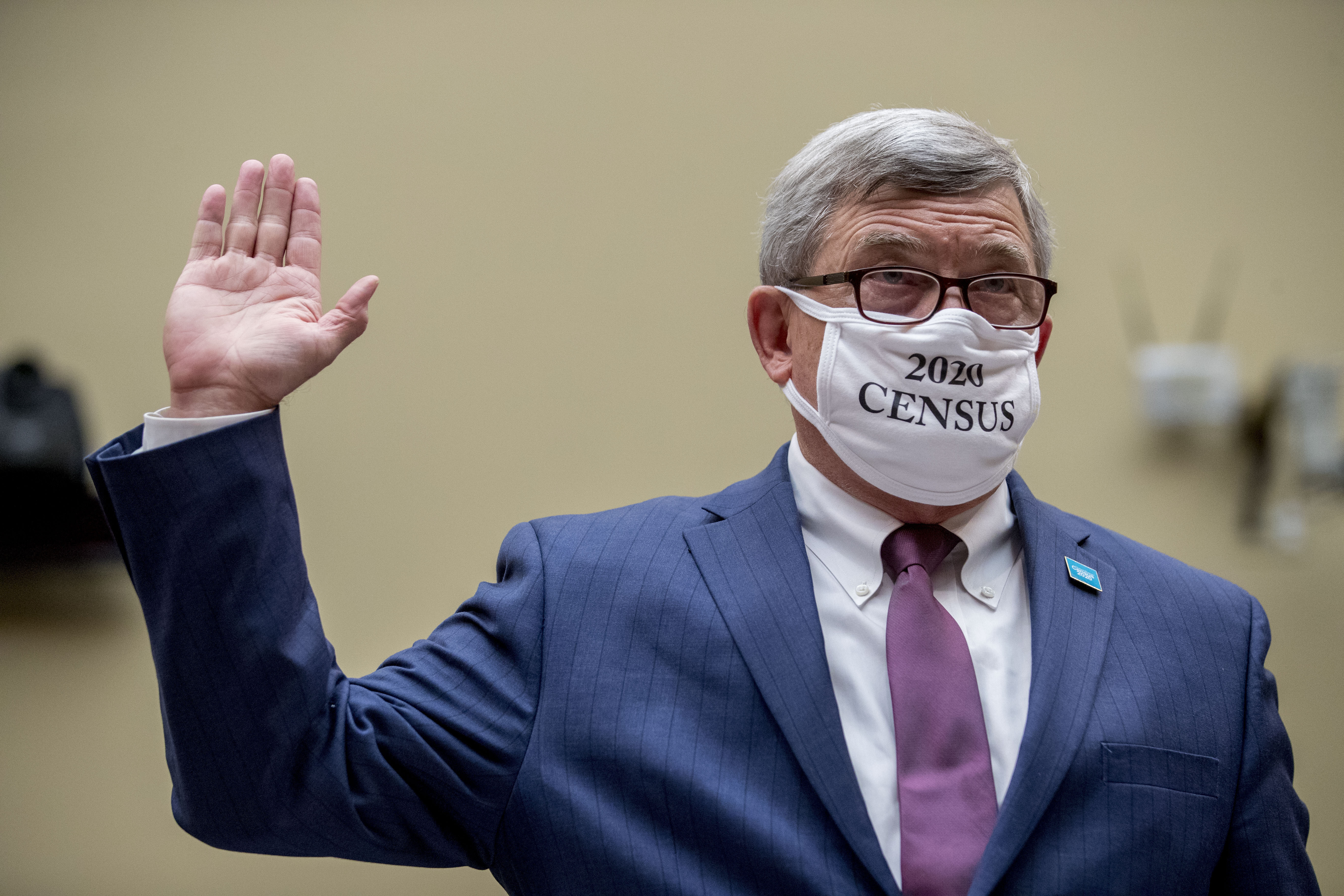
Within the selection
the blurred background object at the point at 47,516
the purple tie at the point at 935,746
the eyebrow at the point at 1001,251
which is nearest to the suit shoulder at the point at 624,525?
the purple tie at the point at 935,746

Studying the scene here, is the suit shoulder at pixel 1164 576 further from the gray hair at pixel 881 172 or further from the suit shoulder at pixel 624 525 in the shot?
the suit shoulder at pixel 624 525

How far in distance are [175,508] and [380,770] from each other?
37 cm

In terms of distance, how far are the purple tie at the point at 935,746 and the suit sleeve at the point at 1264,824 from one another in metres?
0.36

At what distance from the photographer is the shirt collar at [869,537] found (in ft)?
4.58

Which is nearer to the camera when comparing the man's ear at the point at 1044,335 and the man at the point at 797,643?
the man at the point at 797,643

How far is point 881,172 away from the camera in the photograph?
145cm

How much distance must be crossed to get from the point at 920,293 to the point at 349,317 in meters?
0.75

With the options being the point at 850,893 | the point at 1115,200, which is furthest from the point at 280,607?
the point at 1115,200

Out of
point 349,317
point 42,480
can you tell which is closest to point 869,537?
point 349,317

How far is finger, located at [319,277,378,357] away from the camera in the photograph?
46.1 inches

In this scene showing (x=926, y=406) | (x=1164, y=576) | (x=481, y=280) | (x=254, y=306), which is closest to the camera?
(x=254, y=306)

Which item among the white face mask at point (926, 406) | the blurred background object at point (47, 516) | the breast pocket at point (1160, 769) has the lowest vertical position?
the blurred background object at point (47, 516)

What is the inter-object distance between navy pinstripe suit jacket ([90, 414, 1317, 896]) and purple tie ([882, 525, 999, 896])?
0.13 feet

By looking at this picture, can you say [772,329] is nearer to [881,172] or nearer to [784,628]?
[881,172]
